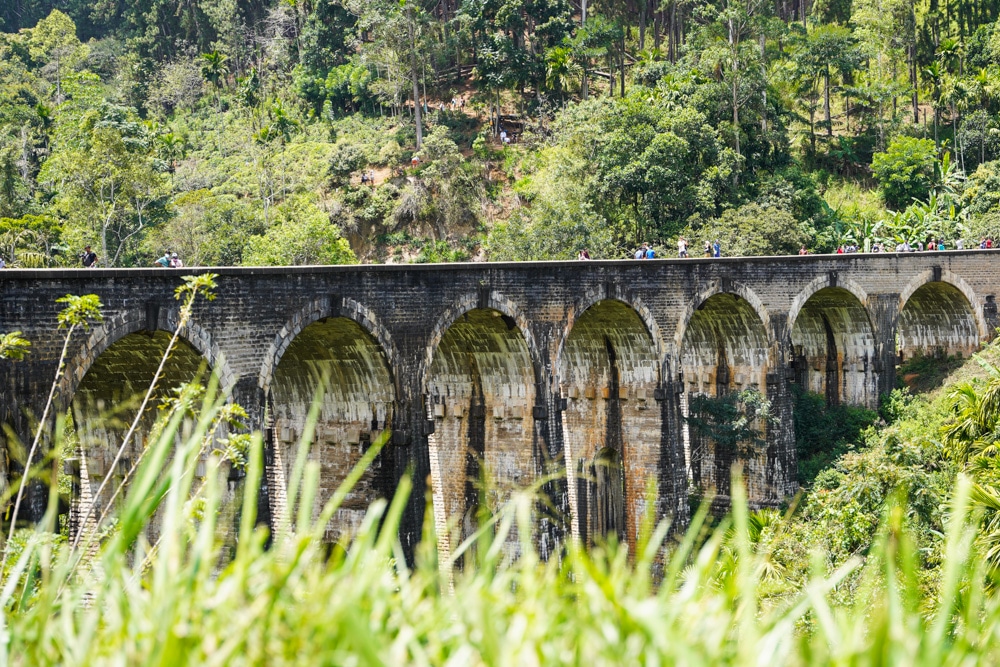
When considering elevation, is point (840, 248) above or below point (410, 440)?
above

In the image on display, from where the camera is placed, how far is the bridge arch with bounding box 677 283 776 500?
2753 cm

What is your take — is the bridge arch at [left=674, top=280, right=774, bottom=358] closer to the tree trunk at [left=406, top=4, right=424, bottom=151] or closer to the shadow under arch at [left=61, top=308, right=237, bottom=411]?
the shadow under arch at [left=61, top=308, right=237, bottom=411]

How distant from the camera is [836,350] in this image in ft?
104

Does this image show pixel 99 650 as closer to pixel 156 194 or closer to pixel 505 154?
pixel 156 194

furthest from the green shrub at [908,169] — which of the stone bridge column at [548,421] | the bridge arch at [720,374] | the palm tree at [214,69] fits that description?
the palm tree at [214,69]

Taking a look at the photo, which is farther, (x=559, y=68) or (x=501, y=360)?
(x=559, y=68)

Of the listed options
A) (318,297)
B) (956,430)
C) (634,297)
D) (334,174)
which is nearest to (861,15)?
(334,174)

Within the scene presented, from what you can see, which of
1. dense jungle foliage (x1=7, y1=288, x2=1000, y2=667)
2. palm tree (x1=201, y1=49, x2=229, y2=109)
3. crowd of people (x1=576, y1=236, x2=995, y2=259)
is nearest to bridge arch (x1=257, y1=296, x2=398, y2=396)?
crowd of people (x1=576, y1=236, x2=995, y2=259)

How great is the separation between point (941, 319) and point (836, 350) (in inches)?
181

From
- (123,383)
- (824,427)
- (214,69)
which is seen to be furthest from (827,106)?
(123,383)

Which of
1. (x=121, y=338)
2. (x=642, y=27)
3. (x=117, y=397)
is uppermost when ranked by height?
(x=642, y=27)

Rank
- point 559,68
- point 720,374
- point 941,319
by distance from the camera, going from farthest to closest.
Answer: point 559,68, point 941,319, point 720,374

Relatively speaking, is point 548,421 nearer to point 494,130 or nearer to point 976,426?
point 976,426

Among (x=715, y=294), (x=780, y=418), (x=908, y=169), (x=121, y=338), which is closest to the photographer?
(x=121, y=338)
